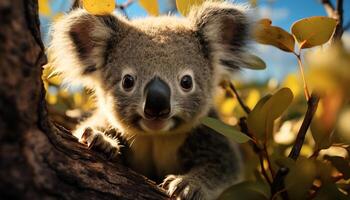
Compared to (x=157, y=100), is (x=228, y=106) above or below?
below

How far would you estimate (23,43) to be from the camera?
125 cm

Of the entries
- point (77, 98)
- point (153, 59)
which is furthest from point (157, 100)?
point (77, 98)

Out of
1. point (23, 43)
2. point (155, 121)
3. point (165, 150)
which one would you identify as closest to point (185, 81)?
point (155, 121)

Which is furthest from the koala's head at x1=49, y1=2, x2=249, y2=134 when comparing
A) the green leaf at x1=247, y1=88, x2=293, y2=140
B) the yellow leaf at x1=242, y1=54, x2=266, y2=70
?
the green leaf at x1=247, y1=88, x2=293, y2=140

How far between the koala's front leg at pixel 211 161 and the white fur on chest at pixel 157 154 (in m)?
0.05

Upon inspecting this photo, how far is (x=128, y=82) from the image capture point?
240 centimetres

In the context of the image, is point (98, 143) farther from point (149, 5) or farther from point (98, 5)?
point (149, 5)

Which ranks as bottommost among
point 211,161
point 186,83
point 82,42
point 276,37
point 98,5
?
point 211,161

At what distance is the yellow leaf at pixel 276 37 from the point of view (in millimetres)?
1983

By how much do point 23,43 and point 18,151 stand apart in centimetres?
32

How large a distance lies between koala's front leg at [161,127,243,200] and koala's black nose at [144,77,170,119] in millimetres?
446

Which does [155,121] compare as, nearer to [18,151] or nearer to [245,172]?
[245,172]

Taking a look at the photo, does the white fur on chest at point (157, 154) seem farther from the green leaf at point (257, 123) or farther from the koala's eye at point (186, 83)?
the green leaf at point (257, 123)

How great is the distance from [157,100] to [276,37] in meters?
0.65
